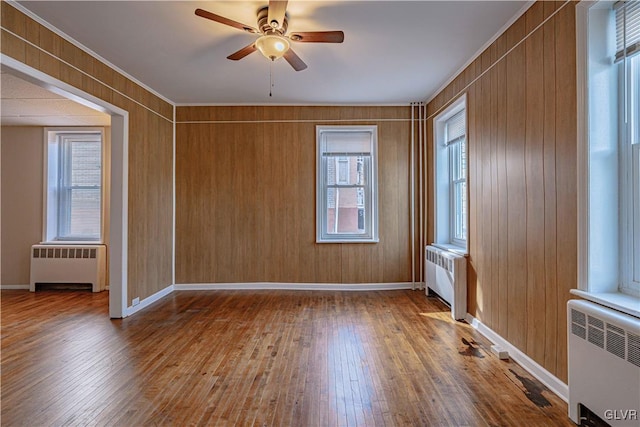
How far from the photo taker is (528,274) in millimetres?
2639

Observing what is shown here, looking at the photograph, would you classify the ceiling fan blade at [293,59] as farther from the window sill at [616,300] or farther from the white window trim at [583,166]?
the window sill at [616,300]

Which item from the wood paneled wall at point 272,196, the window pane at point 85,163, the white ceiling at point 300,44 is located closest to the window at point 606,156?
the white ceiling at point 300,44

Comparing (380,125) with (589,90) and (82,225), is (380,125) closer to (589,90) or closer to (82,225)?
(589,90)

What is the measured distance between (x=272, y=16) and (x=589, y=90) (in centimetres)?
209

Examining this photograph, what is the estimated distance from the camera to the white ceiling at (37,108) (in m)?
3.87

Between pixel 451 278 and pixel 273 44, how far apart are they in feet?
10.00

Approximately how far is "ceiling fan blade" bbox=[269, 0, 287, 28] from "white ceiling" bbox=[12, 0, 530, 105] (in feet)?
0.75

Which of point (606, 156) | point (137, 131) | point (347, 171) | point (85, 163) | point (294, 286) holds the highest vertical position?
point (137, 131)

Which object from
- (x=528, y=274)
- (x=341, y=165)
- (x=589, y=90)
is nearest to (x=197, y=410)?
(x=528, y=274)

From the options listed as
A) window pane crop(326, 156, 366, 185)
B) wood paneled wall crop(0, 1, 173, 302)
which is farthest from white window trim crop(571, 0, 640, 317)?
wood paneled wall crop(0, 1, 173, 302)

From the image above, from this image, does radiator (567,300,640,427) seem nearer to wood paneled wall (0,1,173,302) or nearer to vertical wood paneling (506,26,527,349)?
vertical wood paneling (506,26,527,349)

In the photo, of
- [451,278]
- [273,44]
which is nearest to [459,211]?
[451,278]

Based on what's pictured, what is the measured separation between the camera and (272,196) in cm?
525

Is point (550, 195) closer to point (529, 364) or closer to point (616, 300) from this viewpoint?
point (616, 300)
